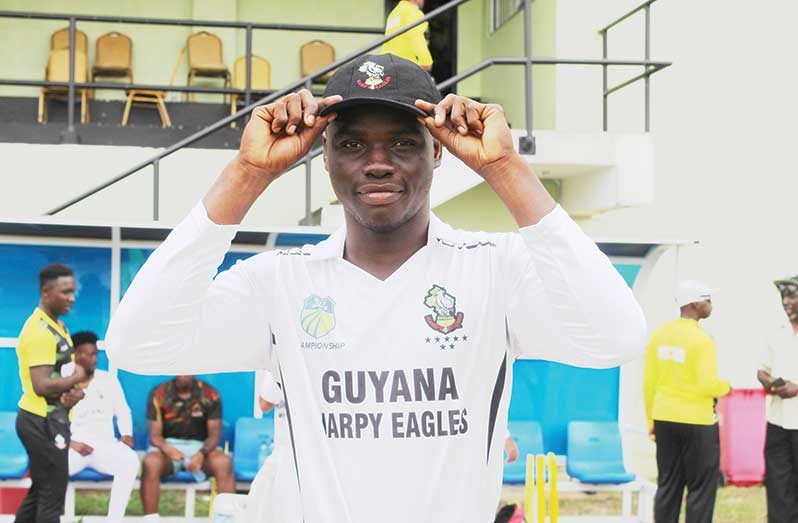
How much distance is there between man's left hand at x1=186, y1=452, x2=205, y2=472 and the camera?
7531 millimetres

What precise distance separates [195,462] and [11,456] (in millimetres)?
1295

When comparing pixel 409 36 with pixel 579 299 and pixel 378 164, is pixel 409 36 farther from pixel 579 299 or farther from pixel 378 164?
pixel 579 299

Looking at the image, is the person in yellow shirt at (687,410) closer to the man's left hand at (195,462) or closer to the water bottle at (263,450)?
the water bottle at (263,450)

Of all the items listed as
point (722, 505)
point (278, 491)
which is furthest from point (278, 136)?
point (722, 505)

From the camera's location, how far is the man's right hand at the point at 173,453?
7.55 meters

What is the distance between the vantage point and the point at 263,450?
757cm

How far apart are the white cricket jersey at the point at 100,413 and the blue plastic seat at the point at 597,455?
328 centimetres

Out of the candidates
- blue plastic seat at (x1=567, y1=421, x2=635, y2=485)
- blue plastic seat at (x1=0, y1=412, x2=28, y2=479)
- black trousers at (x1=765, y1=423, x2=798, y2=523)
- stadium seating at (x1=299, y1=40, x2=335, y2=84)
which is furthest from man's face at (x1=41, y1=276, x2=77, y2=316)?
stadium seating at (x1=299, y1=40, x2=335, y2=84)

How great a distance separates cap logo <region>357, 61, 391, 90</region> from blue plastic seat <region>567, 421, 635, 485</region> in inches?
253

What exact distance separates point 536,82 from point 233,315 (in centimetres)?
935

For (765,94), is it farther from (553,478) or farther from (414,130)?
Result: (414,130)

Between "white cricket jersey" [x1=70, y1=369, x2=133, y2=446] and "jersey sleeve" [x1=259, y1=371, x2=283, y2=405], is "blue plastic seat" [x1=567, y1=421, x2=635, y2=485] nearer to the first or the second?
"jersey sleeve" [x1=259, y1=371, x2=283, y2=405]

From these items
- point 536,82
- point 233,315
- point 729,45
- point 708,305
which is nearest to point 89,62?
point 536,82

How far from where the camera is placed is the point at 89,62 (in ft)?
42.7
